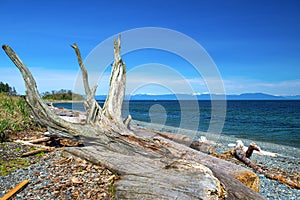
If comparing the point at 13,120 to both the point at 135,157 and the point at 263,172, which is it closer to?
the point at 135,157

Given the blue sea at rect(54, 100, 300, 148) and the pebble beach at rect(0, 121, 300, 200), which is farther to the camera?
the blue sea at rect(54, 100, 300, 148)

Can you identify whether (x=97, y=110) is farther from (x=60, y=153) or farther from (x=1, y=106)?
(x=1, y=106)

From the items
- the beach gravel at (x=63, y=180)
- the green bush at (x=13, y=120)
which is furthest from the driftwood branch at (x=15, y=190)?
the green bush at (x=13, y=120)

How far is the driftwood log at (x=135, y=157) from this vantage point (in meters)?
3.31

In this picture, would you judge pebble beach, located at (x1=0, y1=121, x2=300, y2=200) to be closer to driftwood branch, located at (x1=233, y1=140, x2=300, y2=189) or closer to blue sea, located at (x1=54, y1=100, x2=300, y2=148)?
driftwood branch, located at (x1=233, y1=140, x2=300, y2=189)

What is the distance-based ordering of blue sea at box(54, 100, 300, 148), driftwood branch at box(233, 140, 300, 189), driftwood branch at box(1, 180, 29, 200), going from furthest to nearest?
blue sea at box(54, 100, 300, 148), driftwood branch at box(233, 140, 300, 189), driftwood branch at box(1, 180, 29, 200)

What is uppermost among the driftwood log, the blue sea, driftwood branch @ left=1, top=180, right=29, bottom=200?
the driftwood log

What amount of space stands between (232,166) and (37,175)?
4.34 m

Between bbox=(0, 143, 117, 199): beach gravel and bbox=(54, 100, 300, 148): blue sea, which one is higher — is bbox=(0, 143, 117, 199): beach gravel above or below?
above

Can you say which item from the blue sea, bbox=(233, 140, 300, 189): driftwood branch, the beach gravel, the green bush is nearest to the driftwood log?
the beach gravel

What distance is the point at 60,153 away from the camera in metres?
5.73

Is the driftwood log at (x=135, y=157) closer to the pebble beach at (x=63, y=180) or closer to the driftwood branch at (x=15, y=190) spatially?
the pebble beach at (x=63, y=180)

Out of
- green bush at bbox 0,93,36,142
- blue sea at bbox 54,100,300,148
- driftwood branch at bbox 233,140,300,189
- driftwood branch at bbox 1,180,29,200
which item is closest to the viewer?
driftwood branch at bbox 1,180,29,200

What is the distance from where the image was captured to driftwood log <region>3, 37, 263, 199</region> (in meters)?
3.31
